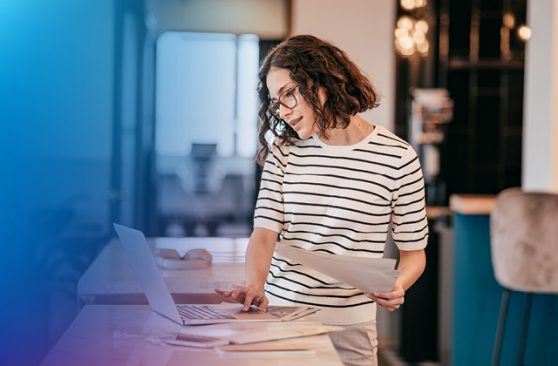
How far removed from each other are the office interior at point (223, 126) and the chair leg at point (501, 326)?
0.48 ft

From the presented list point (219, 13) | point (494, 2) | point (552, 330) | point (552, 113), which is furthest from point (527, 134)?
point (494, 2)

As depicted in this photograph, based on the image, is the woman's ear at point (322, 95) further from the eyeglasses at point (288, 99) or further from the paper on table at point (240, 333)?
the paper on table at point (240, 333)

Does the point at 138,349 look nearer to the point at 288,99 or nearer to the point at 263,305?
the point at 263,305

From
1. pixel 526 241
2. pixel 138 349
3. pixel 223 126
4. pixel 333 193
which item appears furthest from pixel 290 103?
pixel 223 126

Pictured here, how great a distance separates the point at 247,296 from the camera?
75.9 inches

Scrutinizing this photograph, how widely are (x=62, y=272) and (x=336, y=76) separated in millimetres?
1789

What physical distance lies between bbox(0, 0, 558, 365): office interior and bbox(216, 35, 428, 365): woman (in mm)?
849

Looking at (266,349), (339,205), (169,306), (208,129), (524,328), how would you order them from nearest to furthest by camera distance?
(266,349) → (169,306) → (339,205) → (524,328) → (208,129)

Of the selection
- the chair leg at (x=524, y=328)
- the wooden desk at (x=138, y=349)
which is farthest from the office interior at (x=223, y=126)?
the wooden desk at (x=138, y=349)

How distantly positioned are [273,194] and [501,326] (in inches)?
92.7

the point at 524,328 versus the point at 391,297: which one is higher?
the point at 391,297

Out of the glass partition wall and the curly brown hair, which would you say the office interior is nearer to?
the glass partition wall

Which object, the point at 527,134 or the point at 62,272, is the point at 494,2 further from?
the point at 62,272
